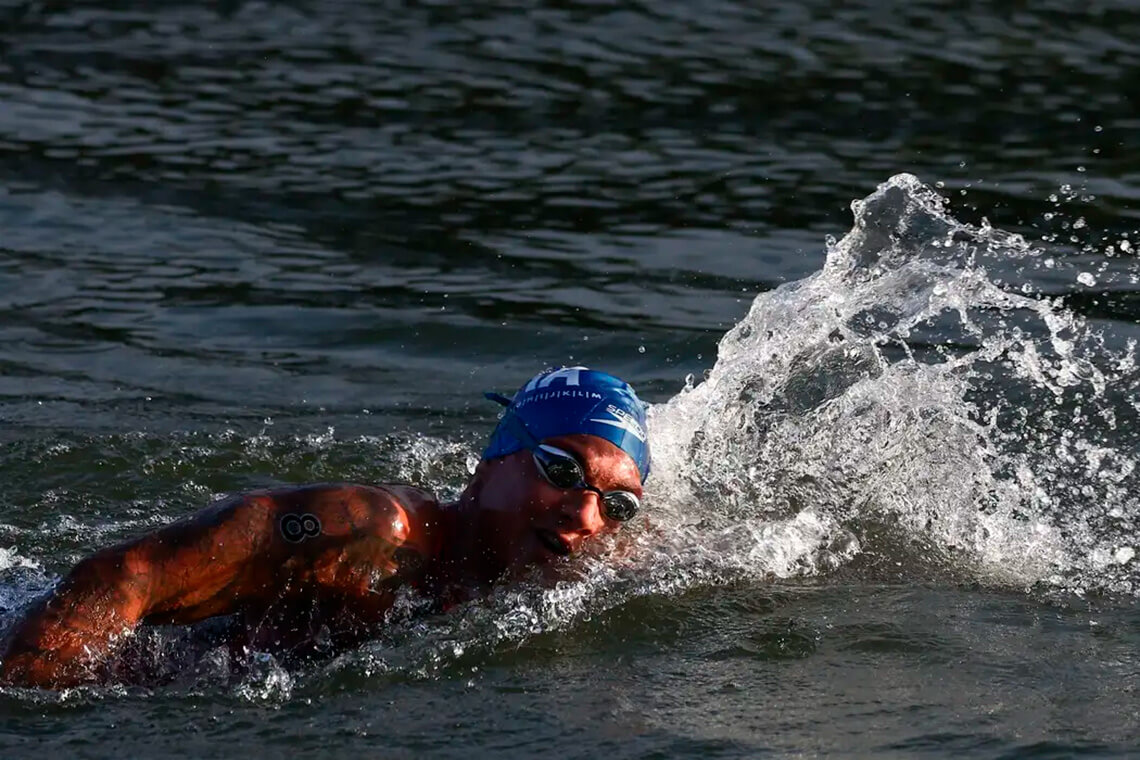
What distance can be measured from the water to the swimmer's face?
0.18 m

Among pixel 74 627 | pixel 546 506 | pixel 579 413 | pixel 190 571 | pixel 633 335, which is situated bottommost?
pixel 633 335

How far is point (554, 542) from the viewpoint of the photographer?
21.0 ft

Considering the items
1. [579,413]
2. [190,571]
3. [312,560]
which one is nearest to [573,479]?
[579,413]

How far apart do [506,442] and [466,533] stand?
356 millimetres

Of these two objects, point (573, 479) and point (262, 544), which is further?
point (573, 479)

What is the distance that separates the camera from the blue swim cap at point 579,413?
6.57m

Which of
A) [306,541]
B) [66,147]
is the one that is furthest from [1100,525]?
[66,147]

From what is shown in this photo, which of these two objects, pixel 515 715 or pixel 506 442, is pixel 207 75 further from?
pixel 515 715

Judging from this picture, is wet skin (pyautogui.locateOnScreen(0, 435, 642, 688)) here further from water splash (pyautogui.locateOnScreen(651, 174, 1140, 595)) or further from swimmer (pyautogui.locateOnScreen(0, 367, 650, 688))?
water splash (pyautogui.locateOnScreen(651, 174, 1140, 595))

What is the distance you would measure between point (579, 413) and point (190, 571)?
4.85 ft

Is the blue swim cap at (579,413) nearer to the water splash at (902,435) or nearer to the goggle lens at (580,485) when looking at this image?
the goggle lens at (580,485)

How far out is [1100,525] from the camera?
307 inches

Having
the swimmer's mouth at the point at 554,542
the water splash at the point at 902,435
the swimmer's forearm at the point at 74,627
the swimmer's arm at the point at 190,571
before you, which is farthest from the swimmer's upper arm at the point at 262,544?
the water splash at the point at 902,435

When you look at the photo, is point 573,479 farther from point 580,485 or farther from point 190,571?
point 190,571
